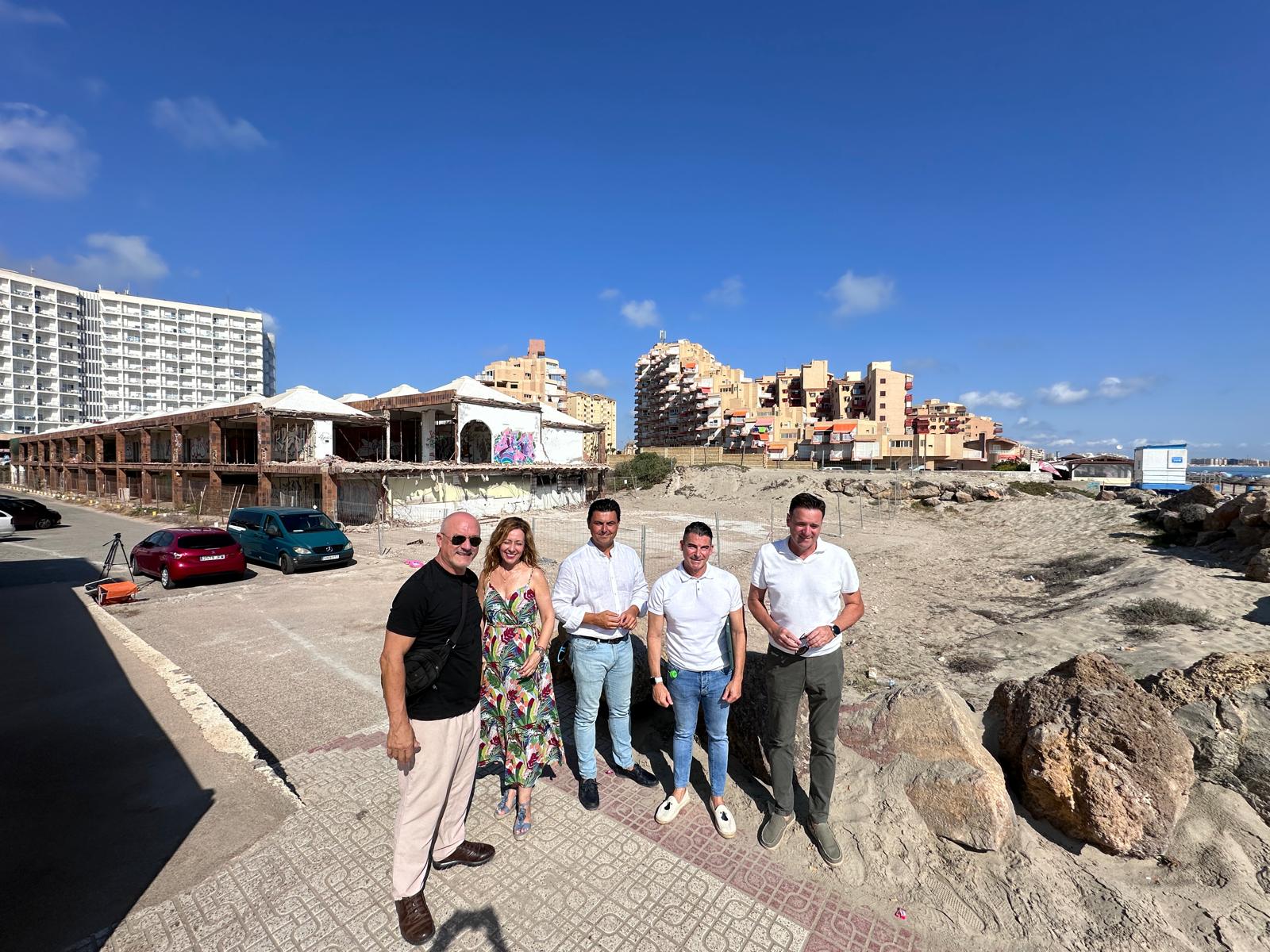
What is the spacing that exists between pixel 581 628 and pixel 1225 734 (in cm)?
405

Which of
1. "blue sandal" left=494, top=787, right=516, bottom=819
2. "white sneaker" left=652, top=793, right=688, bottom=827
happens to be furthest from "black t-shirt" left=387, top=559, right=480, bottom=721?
"white sneaker" left=652, top=793, right=688, bottom=827

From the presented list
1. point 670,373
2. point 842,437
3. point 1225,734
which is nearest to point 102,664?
point 1225,734

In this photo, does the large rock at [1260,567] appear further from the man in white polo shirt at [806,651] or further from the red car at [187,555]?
the red car at [187,555]

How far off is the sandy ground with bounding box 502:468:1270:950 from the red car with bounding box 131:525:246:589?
9.12 m

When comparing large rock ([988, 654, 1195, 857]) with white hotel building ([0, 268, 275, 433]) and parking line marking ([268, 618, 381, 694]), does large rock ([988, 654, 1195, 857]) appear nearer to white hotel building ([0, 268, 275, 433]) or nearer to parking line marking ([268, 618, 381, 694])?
parking line marking ([268, 618, 381, 694])

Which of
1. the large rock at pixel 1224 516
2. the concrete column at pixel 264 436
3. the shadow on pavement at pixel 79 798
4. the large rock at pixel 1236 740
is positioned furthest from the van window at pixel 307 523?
the large rock at pixel 1224 516

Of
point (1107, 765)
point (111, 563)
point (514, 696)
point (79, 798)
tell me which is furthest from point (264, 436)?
point (1107, 765)

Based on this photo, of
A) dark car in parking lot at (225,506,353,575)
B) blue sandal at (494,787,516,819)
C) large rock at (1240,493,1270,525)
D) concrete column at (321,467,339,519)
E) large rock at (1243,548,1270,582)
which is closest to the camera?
blue sandal at (494,787,516,819)

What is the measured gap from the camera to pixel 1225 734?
324 centimetres

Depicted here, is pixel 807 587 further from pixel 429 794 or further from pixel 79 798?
pixel 79 798

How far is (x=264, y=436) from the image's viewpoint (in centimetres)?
2298

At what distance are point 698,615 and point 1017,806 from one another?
7.62 feet

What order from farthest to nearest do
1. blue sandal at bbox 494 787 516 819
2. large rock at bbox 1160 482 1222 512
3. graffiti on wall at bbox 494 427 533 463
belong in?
graffiti on wall at bbox 494 427 533 463
large rock at bbox 1160 482 1222 512
blue sandal at bbox 494 787 516 819

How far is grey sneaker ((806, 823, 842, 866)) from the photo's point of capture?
3.14 m
